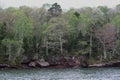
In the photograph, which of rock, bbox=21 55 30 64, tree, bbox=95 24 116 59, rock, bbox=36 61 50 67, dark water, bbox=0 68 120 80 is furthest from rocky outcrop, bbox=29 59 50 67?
dark water, bbox=0 68 120 80

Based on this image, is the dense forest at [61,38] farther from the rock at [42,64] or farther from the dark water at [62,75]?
the dark water at [62,75]

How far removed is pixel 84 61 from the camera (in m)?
78.5

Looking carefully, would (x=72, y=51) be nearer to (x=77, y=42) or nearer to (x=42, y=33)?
(x=77, y=42)

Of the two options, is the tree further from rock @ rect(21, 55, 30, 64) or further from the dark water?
the dark water

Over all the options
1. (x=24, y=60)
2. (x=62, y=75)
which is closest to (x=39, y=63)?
(x=24, y=60)

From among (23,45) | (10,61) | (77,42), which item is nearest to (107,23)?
(77,42)

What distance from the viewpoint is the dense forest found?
7669cm

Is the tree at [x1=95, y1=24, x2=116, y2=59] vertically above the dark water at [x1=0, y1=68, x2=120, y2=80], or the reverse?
the tree at [x1=95, y1=24, x2=116, y2=59]

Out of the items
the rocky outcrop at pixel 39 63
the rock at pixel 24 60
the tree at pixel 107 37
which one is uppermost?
the tree at pixel 107 37

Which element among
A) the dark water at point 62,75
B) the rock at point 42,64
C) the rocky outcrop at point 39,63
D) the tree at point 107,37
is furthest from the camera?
the tree at point 107,37

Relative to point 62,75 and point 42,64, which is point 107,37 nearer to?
point 42,64

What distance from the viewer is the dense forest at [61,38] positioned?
3019 inches

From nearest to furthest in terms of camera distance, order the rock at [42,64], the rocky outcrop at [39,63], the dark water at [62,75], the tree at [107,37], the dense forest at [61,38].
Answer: the dark water at [62,75]
the rocky outcrop at [39,63]
the rock at [42,64]
the dense forest at [61,38]
the tree at [107,37]

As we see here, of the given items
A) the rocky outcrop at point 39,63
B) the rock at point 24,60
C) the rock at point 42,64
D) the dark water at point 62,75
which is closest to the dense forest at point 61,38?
the rock at point 24,60
